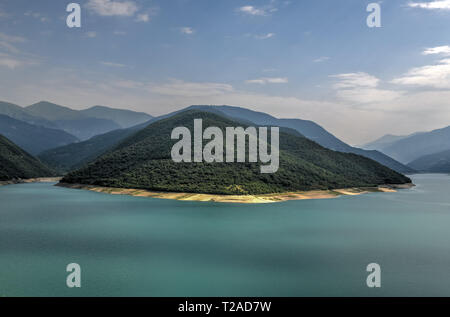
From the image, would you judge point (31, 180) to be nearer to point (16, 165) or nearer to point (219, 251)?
point (16, 165)

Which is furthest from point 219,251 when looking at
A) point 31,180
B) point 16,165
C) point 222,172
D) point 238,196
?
point 16,165

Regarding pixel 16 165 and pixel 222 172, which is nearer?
pixel 222 172

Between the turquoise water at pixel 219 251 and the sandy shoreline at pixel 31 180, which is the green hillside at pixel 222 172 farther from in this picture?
the turquoise water at pixel 219 251

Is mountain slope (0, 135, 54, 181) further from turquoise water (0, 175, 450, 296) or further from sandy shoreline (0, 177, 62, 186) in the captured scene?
turquoise water (0, 175, 450, 296)
